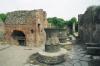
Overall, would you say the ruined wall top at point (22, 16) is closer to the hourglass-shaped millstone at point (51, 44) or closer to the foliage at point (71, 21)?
the hourglass-shaped millstone at point (51, 44)

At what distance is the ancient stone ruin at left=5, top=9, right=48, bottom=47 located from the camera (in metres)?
11.4

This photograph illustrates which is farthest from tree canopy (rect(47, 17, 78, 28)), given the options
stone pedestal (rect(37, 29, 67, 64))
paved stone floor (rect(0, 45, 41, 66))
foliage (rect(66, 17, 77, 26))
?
stone pedestal (rect(37, 29, 67, 64))

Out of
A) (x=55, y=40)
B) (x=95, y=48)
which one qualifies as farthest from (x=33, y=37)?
(x=95, y=48)

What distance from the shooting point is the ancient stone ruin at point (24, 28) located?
11.4m

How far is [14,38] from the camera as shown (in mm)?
12242

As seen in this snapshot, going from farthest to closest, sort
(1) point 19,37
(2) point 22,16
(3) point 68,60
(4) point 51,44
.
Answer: (1) point 19,37, (2) point 22,16, (4) point 51,44, (3) point 68,60

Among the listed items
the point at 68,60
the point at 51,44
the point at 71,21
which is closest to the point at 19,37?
the point at 51,44

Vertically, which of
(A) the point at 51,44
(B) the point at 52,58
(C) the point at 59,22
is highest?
(C) the point at 59,22

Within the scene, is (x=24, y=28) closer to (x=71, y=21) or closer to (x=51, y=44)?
(x=51, y=44)

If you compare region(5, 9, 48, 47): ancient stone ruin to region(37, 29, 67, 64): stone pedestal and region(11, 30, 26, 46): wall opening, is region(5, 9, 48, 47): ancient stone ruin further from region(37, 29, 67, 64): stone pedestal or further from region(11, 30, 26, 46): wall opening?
region(37, 29, 67, 64): stone pedestal

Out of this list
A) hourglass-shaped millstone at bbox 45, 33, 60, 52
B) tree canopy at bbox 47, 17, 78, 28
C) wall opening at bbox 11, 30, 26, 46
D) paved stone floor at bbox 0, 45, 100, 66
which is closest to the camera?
paved stone floor at bbox 0, 45, 100, 66

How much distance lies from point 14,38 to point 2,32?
1.29 metres

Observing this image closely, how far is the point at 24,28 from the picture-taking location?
11578 mm

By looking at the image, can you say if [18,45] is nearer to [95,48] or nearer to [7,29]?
[7,29]
